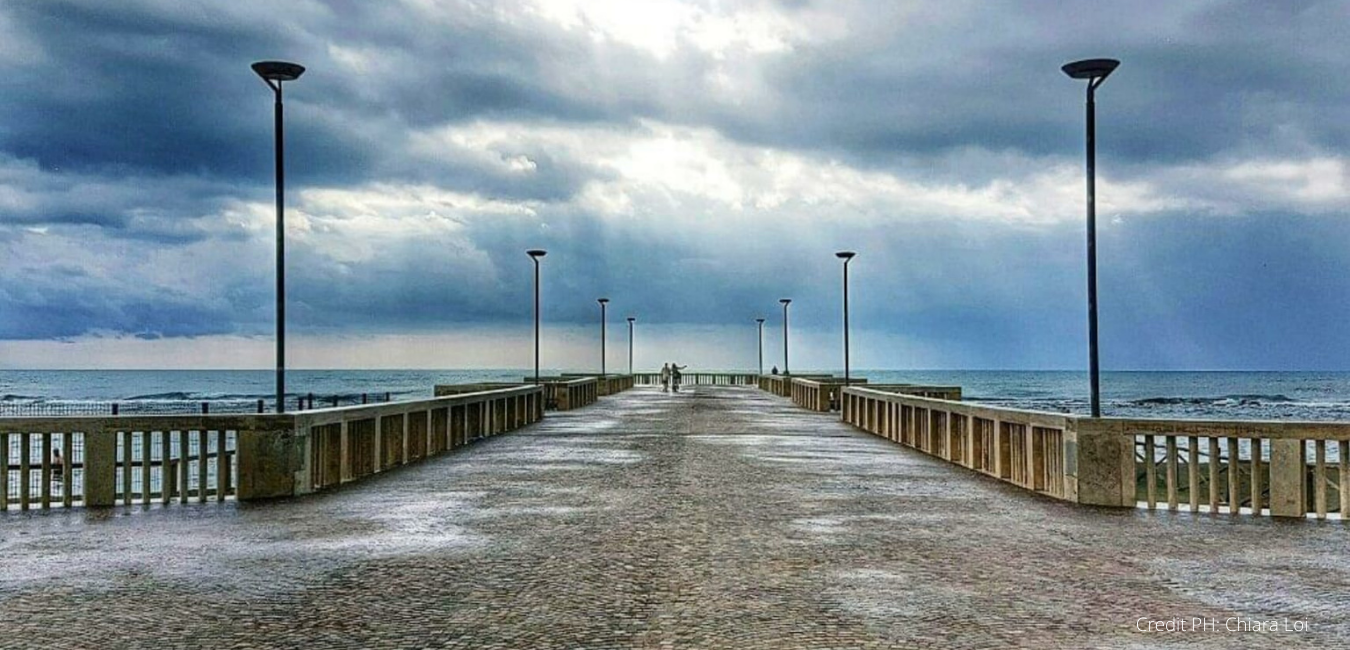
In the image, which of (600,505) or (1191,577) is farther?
(600,505)

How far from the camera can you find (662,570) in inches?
331

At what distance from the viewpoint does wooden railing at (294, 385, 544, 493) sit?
1415 centimetres

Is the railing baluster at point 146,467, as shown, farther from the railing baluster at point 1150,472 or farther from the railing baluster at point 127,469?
the railing baluster at point 1150,472

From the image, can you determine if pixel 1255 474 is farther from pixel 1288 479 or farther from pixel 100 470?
pixel 100 470

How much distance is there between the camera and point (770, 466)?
17.4 metres

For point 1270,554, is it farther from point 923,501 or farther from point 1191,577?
point 923,501

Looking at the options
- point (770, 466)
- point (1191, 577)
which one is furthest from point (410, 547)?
point (770, 466)

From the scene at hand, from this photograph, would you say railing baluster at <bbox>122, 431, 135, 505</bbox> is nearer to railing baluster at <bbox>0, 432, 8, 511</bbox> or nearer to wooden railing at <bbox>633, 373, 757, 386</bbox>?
railing baluster at <bbox>0, 432, 8, 511</bbox>

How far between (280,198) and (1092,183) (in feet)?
38.3

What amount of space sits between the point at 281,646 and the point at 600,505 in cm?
642

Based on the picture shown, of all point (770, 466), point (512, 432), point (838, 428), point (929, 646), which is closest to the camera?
point (929, 646)

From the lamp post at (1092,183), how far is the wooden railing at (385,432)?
982 cm

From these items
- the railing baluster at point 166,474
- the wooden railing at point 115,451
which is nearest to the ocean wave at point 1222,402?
the wooden railing at point 115,451

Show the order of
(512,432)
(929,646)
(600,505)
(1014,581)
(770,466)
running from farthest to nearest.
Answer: (512,432) → (770,466) → (600,505) → (1014,581) → (929,646)
